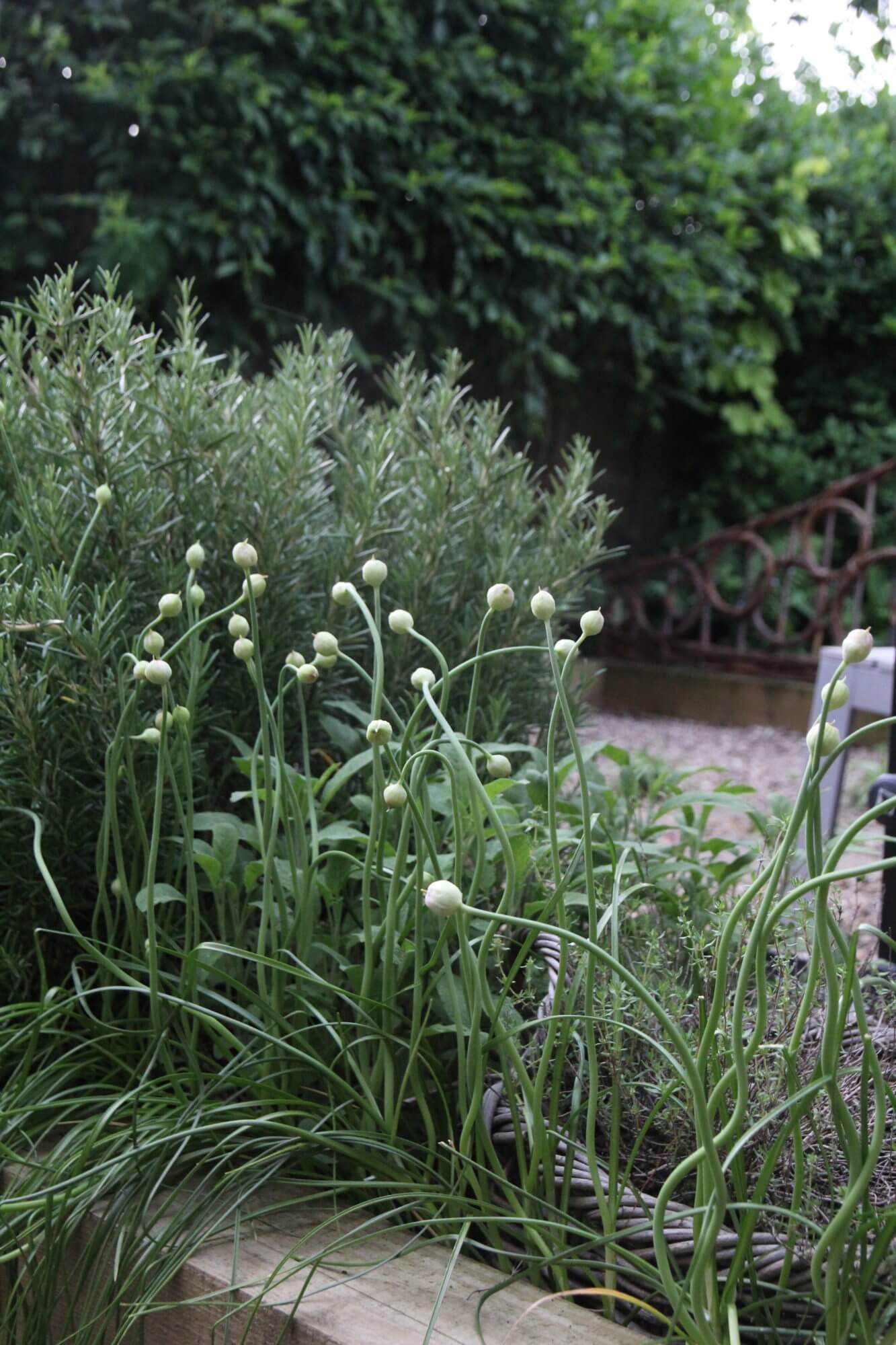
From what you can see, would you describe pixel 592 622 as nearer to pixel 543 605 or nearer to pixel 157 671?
pixel 543 605

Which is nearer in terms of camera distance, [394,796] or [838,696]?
[838,696]

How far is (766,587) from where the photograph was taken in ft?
19.4

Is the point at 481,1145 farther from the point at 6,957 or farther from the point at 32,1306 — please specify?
the point at 6,957

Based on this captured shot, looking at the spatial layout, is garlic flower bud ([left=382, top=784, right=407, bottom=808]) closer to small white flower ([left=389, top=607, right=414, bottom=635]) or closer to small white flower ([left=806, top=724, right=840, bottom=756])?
small white flower ([left=389, top=607, right=414, bottom=635])

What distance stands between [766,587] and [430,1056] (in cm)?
525

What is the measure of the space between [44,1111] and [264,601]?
0.57 metres

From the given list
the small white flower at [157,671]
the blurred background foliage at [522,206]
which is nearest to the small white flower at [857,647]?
the small white flower at [157,671]

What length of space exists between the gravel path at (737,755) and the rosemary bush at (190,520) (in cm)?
175

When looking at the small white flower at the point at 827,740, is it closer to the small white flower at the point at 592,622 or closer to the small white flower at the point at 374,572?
the small white flower at the point at 592,622

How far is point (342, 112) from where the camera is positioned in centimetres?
401

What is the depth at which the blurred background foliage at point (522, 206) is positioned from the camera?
374cm

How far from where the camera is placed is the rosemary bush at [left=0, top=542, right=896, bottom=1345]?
2.29 feet

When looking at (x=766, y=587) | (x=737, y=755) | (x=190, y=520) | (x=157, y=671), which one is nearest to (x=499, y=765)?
(x=157, y=671)

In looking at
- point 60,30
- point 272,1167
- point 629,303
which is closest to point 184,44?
point 60,30
